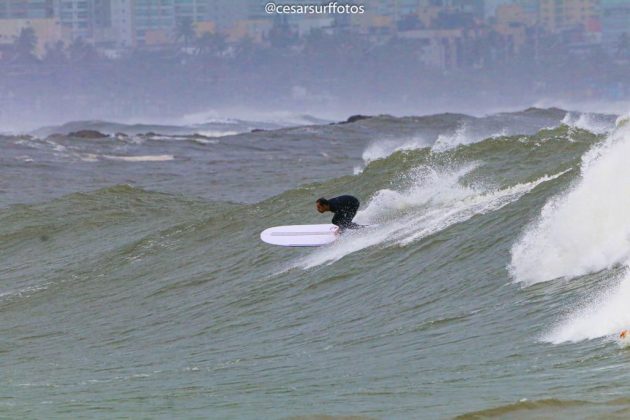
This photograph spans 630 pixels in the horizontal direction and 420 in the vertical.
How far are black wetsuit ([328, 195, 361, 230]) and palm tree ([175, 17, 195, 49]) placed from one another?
97749mm

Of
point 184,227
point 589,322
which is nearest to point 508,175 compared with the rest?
point 184,227

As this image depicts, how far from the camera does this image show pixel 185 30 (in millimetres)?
112875

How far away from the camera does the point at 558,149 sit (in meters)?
22.5

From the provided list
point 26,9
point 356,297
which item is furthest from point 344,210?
point 26,9

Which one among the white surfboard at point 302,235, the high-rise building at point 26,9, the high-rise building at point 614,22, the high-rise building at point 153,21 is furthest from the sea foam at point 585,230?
the high-rise building at point 26,9

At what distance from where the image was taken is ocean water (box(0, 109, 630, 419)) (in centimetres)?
888

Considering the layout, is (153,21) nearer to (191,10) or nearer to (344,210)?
(191,10)

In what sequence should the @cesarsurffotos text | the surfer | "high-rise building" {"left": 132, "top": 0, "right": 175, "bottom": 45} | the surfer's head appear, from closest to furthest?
the surfer's head → the surfer → the @cesarsurffotos text → "high-rise building" {"left": 132, "top": 0, "right": 175, "bottom": 45}

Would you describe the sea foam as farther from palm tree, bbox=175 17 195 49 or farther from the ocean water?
palm tree, bbox=175 17 195 49

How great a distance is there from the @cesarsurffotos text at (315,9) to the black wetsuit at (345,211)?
3576 inches

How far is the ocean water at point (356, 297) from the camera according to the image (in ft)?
29.1

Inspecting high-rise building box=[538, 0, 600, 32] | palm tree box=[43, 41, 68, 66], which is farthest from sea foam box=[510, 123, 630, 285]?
palm tree box=[43, 41, 68, 66]

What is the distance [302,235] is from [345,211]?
0.68 metres

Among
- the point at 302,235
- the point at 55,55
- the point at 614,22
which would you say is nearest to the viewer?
the point at 302,235
